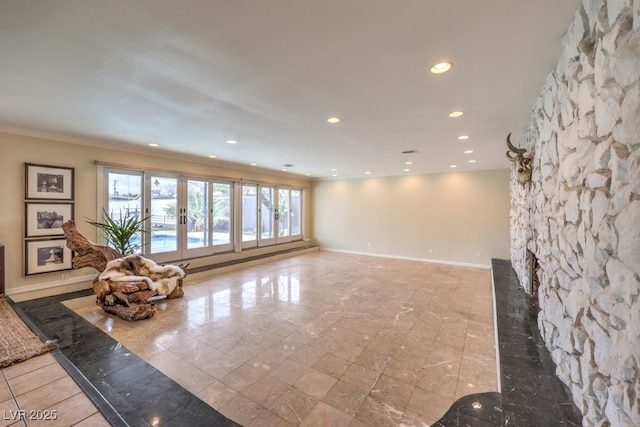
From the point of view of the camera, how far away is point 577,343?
60.1 inches

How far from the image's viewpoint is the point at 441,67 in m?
2.03

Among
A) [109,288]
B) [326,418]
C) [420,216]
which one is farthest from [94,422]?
[420,216]

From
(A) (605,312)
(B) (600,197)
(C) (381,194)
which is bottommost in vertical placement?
(A) (605,312)

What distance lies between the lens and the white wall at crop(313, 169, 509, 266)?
658 cm

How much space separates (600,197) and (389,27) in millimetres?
1424

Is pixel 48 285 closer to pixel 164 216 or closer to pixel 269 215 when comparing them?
pixel 164 216

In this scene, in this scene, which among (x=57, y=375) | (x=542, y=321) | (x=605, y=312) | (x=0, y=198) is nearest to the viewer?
(x=605, y=312)

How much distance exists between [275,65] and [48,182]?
4.33 metres

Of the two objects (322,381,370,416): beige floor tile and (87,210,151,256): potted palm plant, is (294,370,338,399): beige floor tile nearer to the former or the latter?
(322,381,370,416): beige floor tile

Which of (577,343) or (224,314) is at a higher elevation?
(577,343)

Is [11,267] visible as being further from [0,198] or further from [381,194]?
[381,194]

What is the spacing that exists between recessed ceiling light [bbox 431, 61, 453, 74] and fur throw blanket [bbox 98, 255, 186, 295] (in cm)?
442

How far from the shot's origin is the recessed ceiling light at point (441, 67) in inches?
78.0

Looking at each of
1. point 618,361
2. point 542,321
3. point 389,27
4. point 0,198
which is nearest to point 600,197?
point 618,361
